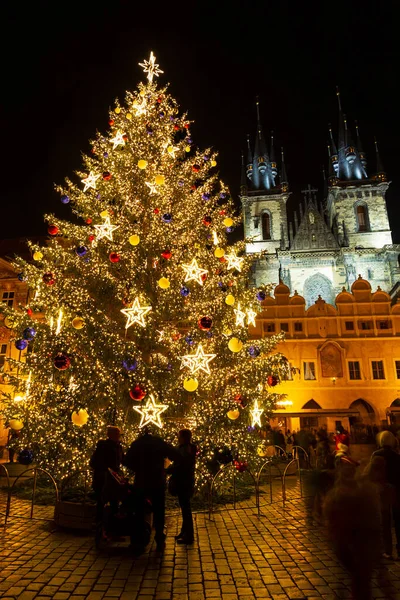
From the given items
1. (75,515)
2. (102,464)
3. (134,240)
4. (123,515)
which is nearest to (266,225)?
(134,240)

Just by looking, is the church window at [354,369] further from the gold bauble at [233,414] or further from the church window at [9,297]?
the church window at [9,297]

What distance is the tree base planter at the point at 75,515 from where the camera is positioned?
7004 mm

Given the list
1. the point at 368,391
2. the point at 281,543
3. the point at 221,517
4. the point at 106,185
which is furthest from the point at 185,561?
the point at 368,391

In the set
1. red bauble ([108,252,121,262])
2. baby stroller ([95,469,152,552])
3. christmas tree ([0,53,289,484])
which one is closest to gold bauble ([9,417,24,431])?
christmas tree ([0,53,289,484])

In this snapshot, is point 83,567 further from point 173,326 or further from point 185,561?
point 173,326

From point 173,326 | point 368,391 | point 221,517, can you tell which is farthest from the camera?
point 368,391

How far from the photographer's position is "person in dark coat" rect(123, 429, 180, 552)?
598cm

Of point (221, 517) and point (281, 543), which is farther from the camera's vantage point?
point (221, 517)

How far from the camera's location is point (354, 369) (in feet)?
84.8

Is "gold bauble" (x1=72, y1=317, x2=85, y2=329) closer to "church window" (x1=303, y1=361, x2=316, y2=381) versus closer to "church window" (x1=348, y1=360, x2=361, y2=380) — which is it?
"church window" (x1=303, y1=361, x2=316, y2=381)

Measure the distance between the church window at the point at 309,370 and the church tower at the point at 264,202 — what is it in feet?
69.7

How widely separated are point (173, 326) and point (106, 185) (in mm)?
4446

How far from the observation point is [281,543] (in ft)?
21.0

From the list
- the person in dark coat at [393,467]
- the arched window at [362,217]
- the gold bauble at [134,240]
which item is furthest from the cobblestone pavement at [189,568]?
the arched window at [362,217]
